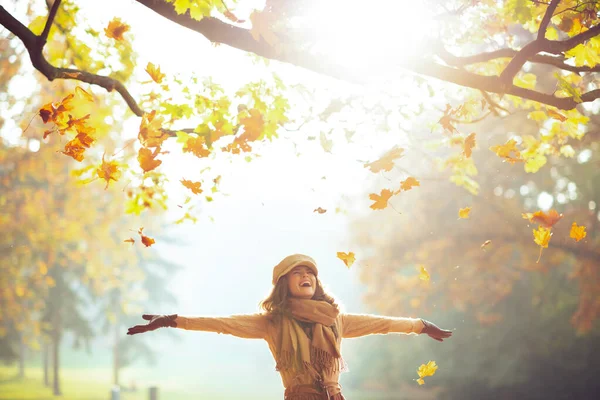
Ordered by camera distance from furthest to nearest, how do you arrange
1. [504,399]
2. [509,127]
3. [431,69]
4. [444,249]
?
[504,399], [444,249], [509,127], [431,69]

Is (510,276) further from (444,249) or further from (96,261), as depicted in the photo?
(96,261)

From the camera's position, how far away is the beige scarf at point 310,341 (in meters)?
3.97

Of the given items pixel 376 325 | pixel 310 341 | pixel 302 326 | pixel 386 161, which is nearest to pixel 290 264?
pixel 302 326

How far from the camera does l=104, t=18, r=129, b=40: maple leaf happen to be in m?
4.69

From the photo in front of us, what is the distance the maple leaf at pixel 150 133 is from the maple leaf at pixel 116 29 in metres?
1.00

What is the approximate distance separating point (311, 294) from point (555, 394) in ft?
46.0

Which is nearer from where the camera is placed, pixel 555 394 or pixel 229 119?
pixel 229 119

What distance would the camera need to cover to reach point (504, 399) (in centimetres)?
1697

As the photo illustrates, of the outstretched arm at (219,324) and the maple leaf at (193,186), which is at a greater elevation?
the maple leaf at (193,186)

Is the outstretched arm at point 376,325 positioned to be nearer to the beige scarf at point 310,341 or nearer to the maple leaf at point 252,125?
the beige scarf at point 310,341

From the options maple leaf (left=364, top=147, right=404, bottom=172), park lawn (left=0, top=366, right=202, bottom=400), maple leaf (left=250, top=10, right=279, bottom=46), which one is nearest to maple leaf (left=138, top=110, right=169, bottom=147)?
maple leaf (left=250, top=10, right=279, bottom=46)

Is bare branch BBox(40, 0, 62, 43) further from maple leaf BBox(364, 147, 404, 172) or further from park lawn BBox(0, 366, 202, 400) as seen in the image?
park lawn BBox(0, 366, 202, 400)

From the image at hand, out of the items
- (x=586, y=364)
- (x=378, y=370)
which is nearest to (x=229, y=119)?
(x=586, y=364)

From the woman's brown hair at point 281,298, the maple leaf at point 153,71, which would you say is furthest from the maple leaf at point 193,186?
the woman's brown hair at point 281,298
